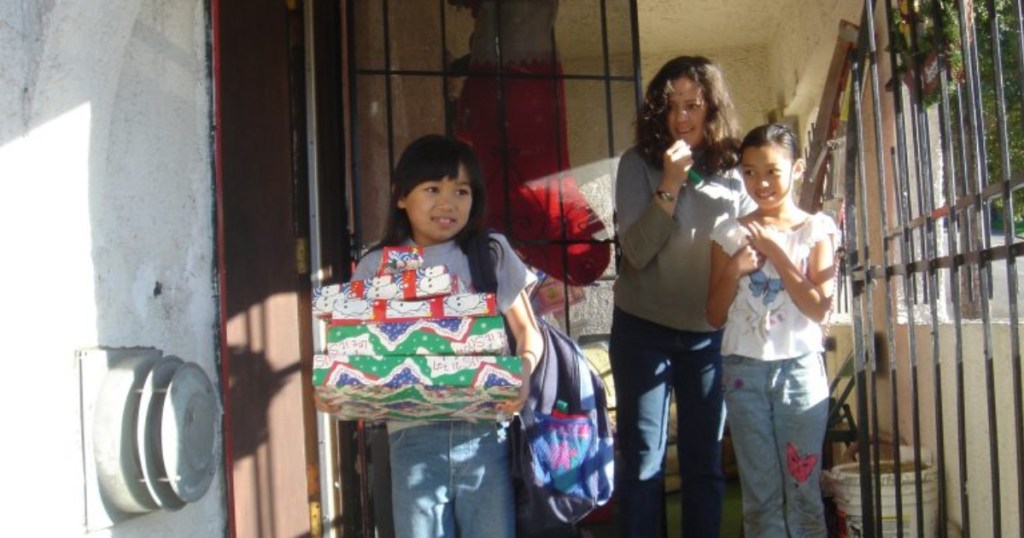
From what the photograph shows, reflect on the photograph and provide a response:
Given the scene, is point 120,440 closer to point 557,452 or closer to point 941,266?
point 557,452

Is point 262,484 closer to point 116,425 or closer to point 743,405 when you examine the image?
point 116,425

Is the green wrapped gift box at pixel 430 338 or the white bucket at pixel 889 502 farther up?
the green wrapped gift box at pixel 430 338

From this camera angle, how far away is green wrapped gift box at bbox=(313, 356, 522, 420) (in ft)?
6.07

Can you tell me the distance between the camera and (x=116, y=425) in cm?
153

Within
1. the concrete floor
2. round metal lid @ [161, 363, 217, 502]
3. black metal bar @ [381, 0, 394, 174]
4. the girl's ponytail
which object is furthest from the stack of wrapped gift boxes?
black metal bar @ [381, 0, 394, 174]

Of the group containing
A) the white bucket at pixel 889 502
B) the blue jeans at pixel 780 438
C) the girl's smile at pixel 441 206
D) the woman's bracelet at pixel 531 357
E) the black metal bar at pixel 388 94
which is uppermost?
the black metal bar at pixel 388 94

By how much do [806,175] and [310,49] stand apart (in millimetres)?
2925

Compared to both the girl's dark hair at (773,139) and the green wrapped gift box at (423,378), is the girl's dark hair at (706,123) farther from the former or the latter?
the green wrapped gift box at (423,378)

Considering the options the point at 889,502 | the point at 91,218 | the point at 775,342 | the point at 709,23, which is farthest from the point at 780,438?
the point at 709,23

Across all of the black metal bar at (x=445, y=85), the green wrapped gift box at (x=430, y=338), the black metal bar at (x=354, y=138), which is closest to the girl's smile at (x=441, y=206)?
the green wrapped gift box at (x=430, y=338)

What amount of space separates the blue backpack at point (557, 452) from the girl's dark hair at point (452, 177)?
0.22 m

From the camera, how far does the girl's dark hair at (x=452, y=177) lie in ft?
6.88

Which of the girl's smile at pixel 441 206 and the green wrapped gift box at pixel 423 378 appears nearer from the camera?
the green wrapped gift box at pixel 423 378

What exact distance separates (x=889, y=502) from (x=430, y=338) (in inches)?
80.9
